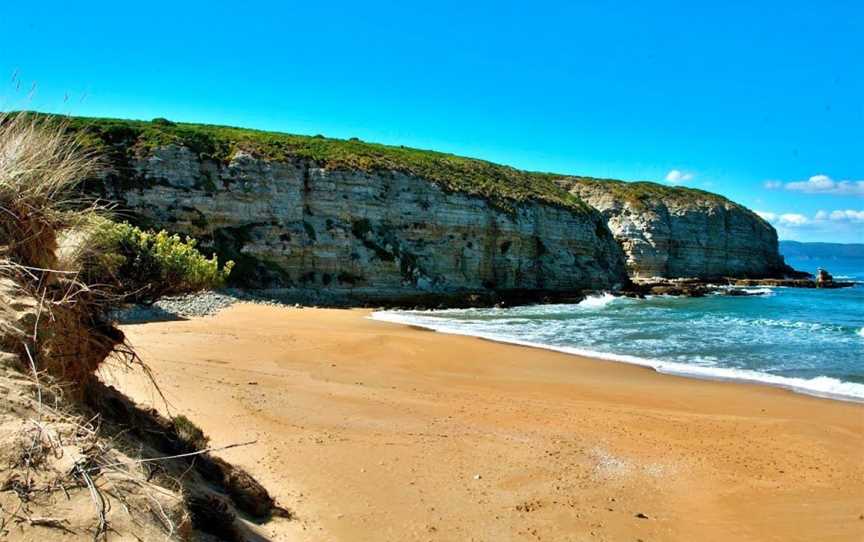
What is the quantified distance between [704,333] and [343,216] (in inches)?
891

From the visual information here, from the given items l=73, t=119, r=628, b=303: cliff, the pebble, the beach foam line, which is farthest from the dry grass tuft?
l=73, t=119, r=628, b=303: cliff

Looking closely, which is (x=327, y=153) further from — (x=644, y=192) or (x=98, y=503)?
(x=644, y=192)

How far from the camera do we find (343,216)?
3816 cm

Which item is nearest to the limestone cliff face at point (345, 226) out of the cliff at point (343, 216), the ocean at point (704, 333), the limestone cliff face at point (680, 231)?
the cliff at point (343, 216)

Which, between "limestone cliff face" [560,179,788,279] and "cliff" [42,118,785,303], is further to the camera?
"limestone cliff face" [560,179,788,279]

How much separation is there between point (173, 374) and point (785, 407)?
12512mm

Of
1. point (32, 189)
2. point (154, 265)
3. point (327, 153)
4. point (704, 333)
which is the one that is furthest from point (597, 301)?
point (32, 189)

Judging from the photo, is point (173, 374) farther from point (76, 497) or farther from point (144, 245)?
point (76, 497)

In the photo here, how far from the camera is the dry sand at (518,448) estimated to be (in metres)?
6.47

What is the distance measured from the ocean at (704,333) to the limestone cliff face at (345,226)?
584 cm

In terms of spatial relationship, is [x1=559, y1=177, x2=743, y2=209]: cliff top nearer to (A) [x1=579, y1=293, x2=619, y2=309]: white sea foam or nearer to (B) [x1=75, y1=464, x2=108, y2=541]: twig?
(A) [x1=579, y1=293, x2=619, y2=309]: white sea foam

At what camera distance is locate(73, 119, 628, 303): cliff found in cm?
3362

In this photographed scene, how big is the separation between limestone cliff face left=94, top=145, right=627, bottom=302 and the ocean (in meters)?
5.84

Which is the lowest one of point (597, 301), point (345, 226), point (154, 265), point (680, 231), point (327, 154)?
point (597, 301)
